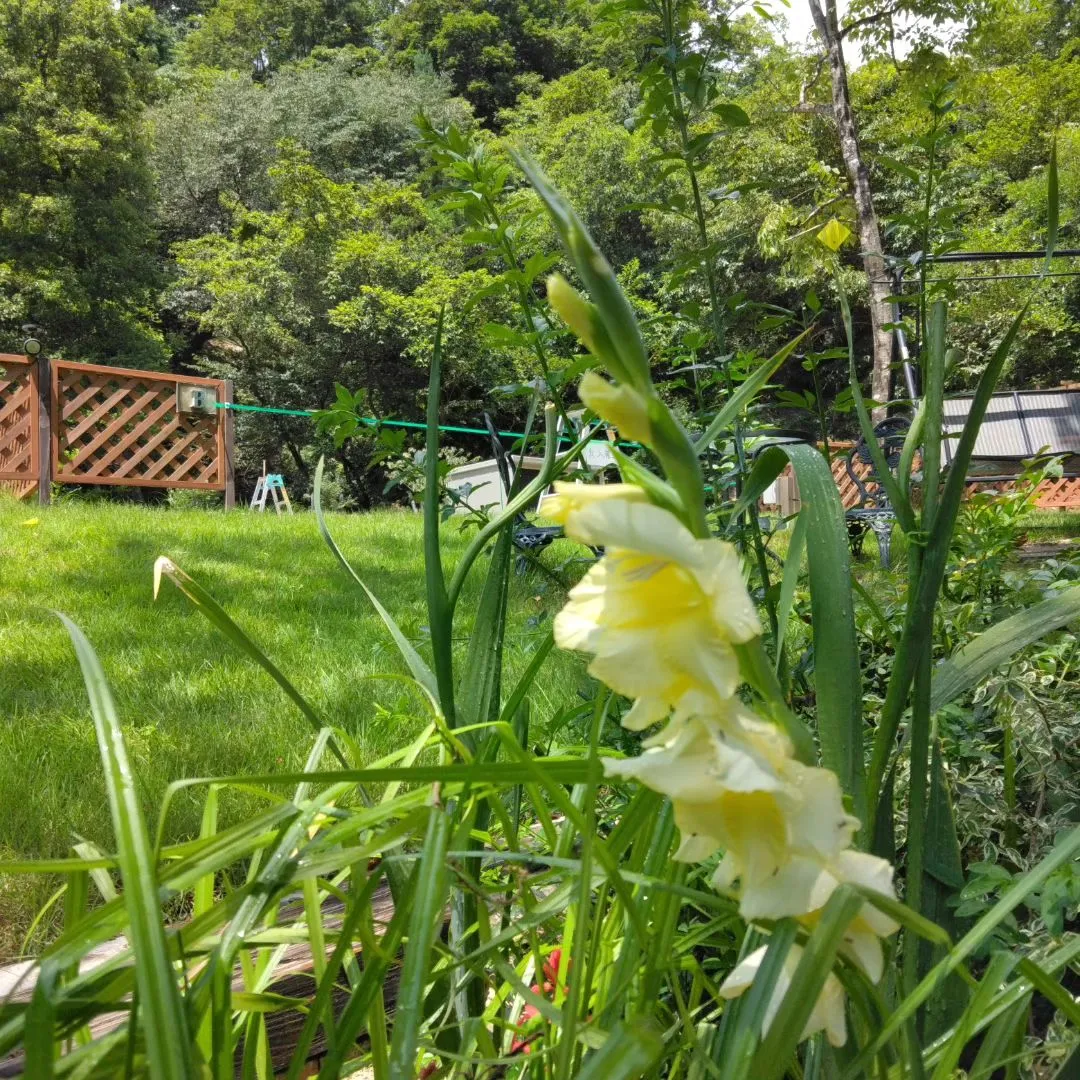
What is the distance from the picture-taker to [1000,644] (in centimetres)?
39

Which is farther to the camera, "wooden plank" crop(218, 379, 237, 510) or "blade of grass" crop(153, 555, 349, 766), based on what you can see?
"wooden plank" crop(218, 379, 237, 510)

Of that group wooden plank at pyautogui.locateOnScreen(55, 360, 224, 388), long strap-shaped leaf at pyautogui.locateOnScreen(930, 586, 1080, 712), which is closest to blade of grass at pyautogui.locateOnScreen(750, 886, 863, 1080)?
long strap-shaped leaf at pyautogui.locateOnScreen(930, 586, 1080, 712)

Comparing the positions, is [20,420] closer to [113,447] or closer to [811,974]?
[113,447]

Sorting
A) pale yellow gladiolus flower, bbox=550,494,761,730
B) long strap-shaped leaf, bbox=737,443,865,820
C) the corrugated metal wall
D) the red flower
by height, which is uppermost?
pale yellow gladiolus flower, bbox=550,494,761,730

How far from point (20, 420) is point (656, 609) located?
5.15 meters

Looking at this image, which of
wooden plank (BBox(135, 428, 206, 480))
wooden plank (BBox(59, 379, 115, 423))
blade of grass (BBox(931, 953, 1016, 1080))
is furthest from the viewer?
wooden plank (BBox(135, 428, 206, 480))

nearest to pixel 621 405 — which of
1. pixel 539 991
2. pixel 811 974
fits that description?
pixel 811 974

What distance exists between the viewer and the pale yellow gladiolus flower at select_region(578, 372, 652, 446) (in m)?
0.18

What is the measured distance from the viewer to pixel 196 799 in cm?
107

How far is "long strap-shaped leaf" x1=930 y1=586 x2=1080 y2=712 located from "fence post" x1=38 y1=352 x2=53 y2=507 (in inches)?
192

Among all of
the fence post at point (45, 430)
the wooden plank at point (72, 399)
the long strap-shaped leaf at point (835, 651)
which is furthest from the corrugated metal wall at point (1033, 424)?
the long strap-shaped leaf at point (835, 651)

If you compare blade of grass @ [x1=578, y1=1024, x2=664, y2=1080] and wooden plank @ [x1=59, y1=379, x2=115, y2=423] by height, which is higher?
wooden plank @ [x1=59, y1=379, x2=115, y2=423]

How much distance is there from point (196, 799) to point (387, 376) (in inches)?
403

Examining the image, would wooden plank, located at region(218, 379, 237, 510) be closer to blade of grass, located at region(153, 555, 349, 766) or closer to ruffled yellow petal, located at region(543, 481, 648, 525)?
blade of grass, located at region(153, 555, 349, 766)
